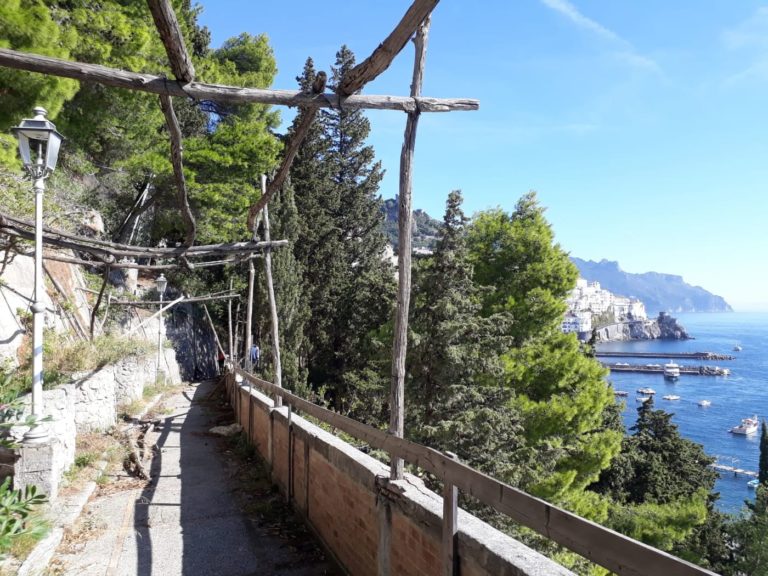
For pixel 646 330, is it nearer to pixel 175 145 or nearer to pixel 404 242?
pixel 404 242

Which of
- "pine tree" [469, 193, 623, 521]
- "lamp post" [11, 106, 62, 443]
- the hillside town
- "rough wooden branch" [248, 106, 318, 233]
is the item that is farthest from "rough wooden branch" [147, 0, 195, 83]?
the hillside town

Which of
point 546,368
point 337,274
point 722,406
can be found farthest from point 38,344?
point 722,406

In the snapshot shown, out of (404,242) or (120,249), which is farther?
(120,249)

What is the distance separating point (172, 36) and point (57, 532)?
13.2 ft

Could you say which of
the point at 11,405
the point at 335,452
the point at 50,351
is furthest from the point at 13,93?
the point at 335,452

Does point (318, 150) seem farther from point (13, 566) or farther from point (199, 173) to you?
point (13, 566)

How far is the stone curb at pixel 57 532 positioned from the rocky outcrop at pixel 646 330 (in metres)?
156

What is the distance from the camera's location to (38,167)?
4.46 metres

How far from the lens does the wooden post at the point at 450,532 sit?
7.50 feet

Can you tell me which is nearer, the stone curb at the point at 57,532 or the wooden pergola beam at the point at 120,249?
the stone curb at the point at 57,532

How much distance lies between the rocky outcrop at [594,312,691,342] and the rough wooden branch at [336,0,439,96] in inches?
6162

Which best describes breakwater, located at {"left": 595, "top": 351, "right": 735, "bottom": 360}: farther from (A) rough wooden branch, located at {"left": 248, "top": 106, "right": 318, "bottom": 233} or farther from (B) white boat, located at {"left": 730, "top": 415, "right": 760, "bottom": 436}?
(A) rough wooden branch, located at {"left": 248, "top": 106, "right": 318, "bottom": 233}

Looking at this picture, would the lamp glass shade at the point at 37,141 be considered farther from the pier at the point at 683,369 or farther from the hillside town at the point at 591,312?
the hillside town at the point at 591,312

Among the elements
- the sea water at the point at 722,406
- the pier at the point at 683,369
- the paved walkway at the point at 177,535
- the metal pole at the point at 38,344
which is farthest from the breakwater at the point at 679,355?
the metal pole at the point at 38,344
